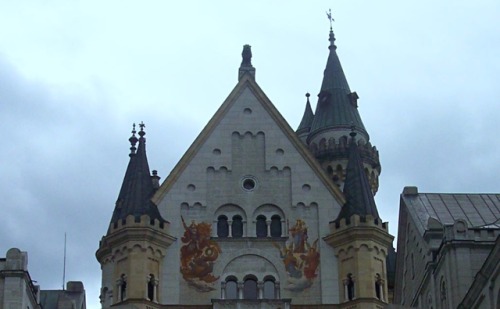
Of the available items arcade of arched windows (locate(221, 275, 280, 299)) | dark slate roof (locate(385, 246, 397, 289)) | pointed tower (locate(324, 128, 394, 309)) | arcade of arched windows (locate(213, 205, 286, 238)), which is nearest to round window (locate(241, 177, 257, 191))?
arcade of arched windows (locate(213, 205, 286, 238))

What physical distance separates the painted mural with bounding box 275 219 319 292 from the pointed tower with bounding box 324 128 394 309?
3.44 ft

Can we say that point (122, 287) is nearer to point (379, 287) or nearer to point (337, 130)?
point (379, 287)

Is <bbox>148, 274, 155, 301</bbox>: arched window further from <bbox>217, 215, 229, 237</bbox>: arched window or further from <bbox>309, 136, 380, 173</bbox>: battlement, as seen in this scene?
<bbox>309, 136, 380, 173</bbox>: battlement

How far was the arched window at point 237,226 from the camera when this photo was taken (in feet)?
218

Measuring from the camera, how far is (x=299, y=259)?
65188 millimetres

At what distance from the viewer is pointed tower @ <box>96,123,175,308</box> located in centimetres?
6357

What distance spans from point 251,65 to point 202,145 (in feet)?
18.5

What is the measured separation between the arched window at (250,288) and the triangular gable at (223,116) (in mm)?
6024

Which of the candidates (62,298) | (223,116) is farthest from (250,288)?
(62,298)

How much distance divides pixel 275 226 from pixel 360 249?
466 centimetres

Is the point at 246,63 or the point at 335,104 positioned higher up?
the point at 335,104

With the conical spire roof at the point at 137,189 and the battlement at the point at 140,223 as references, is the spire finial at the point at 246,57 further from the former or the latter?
the battlement at the point at 140,223

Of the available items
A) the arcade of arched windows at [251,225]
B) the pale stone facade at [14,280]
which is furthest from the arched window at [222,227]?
the pale stone facade at [14,280]

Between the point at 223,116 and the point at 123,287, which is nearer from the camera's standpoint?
the point at 123,287
